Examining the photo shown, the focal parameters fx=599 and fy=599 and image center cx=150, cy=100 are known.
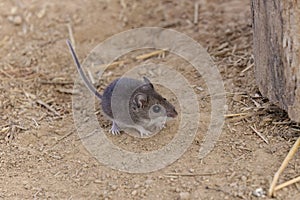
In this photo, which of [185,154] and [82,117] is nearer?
[185,154]

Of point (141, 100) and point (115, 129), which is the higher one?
point (141, 100)

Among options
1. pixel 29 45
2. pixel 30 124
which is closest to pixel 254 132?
pixel 30 124

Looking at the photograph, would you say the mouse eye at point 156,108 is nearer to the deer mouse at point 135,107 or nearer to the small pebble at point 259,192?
the deer mouse at point 135,107

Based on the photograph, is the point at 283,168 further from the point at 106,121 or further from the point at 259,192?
the point at 106,121

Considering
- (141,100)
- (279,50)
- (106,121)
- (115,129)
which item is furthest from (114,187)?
(279,50)

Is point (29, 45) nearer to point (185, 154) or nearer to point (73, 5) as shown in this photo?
point (73, 5)

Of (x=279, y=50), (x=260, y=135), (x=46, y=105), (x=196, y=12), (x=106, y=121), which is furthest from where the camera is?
(x=196, y=12)
